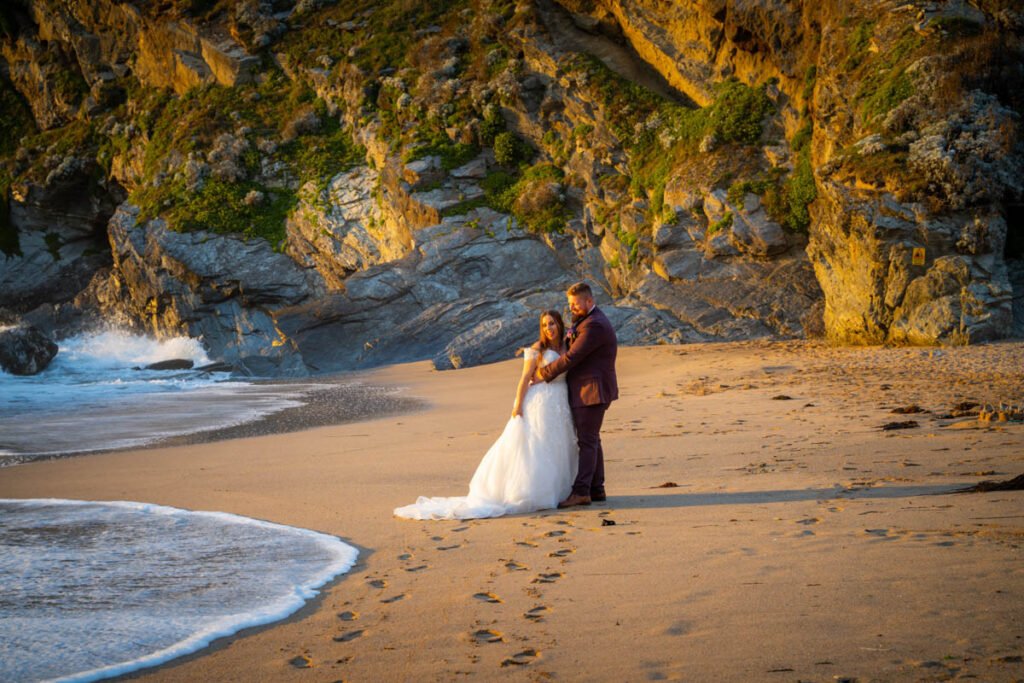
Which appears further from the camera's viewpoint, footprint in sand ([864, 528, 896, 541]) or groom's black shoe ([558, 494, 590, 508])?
groom's black shoe ([558, 494, 590, 508])

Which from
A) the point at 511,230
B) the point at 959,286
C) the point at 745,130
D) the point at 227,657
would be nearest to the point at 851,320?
the point at 959,286

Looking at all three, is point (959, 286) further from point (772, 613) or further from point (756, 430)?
point (772, 613)

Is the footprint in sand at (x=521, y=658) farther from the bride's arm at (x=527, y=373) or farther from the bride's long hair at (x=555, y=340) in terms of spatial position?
the bride's long hair at (x=555, y=340)

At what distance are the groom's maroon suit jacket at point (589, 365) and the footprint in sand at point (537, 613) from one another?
2.87 m

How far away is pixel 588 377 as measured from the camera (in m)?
6.82

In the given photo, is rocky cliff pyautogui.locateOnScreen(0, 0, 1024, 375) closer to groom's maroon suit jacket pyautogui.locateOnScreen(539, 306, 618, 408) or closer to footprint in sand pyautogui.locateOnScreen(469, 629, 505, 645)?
groom's maroon suit jacket pyautogui.locateOnScreen(539, 306, 618, 408)

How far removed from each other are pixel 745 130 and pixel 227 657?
2249 centimetres

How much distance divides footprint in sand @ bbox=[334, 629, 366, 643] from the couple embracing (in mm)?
2485

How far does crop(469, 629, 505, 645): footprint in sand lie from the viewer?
361cm

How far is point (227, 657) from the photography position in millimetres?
3604

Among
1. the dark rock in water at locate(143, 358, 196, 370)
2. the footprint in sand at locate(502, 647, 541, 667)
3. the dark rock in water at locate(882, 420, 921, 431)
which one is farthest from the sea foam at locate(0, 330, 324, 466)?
the dark rock in water at locate(882, 420, 921, 431)

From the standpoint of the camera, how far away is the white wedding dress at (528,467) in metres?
6.27

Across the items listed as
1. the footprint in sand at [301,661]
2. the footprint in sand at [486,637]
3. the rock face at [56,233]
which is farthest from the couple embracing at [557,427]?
the rock face at [56,233]

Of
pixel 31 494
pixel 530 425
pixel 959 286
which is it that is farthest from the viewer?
pixel 959 286
